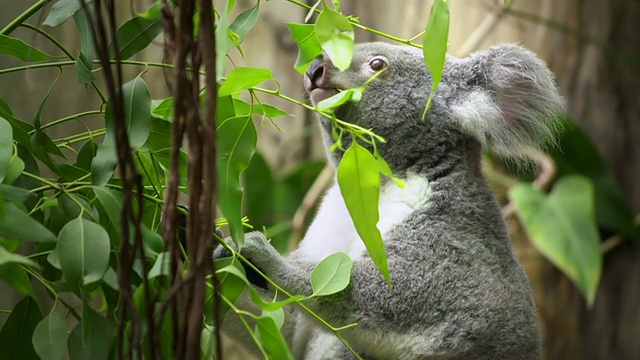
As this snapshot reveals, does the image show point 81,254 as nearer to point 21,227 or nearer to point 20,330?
point 21,227

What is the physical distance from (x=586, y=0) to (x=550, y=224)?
156 cm

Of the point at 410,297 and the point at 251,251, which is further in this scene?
the point at 410,297

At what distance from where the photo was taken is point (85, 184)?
56.1 inches

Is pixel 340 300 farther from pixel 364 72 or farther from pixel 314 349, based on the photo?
pixel 364 72

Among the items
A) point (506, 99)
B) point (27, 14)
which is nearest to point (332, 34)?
point (27, 14)

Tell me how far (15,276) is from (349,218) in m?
1.26

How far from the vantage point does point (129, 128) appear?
1.41m

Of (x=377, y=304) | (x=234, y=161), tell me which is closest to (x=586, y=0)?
(x=377, y=304)

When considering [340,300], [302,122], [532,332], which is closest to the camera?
[340,300]

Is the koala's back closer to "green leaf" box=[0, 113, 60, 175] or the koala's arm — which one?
the koala's arm

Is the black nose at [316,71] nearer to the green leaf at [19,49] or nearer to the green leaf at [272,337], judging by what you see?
the green leaf at [19,49]

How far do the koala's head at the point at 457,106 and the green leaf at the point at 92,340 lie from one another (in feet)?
3.76

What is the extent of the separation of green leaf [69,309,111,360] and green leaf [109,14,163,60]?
1.74 feet

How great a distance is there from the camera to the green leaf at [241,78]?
132 cm
